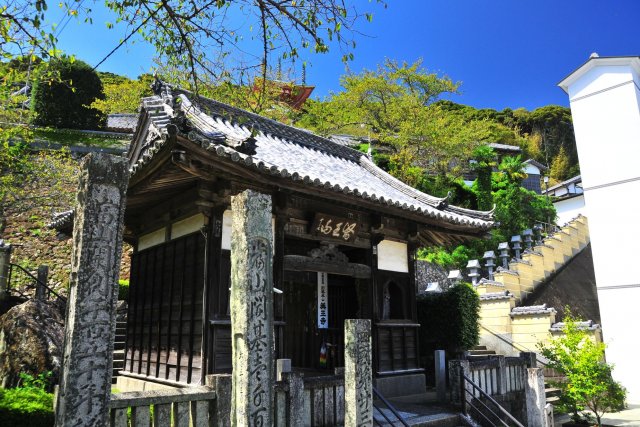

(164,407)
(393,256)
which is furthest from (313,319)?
(164,407)

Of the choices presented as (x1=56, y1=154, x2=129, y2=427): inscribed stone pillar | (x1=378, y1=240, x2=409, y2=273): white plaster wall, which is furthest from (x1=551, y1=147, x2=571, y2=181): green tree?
(x1=56, y1=154, x2=129, y2=427): inscribed stone pillar

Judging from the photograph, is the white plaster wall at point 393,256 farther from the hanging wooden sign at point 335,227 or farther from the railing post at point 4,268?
the railing post at point 4,268

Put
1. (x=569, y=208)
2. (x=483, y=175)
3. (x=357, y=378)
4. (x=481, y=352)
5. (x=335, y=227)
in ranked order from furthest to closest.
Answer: (x=569, y=208) → (x=483, y=175) → (x=481, y=352) → (x=335, y=227) → (x=357, y=378)

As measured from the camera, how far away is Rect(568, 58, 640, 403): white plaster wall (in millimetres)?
13719

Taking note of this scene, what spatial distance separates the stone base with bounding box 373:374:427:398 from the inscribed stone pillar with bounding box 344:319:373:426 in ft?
16.7

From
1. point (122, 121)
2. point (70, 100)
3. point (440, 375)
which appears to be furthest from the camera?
point (122, 121)

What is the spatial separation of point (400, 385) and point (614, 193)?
9.34 metres

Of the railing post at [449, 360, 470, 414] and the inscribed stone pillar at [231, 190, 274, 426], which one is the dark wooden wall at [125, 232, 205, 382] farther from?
the inscribed stone pillar at [231, 190, 274, 426]

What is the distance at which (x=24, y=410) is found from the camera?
7.54 meters

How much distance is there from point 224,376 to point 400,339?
6607mm

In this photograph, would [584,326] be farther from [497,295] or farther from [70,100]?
[70,100]

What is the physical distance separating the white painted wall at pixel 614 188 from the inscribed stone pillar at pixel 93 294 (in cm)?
1473

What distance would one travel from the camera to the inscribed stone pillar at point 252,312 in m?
3.74

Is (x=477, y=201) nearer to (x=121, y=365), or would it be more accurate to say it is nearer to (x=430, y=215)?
(x=430, y=215)
